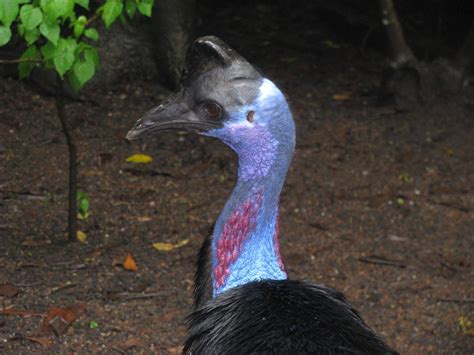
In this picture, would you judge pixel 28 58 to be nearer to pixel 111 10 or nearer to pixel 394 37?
pixel 111 10

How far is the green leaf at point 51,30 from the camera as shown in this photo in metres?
3.49

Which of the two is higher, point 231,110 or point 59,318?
point 231,110

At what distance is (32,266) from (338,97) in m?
2.76

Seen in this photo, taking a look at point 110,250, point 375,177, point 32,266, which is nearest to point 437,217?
point 375,177

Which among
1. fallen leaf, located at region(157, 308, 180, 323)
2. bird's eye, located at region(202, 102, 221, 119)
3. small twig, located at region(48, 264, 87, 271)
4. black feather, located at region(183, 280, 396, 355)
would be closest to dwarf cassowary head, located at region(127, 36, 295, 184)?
bird's eye, located at region(202, 102, 221, 119)

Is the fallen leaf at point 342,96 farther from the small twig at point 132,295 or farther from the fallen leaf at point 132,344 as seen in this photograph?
the fallen leaf at point 132,344

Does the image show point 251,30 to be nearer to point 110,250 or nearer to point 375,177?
point 375,177

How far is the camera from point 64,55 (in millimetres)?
3633

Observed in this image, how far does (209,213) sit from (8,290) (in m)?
1.22

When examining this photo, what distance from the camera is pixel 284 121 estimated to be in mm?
2754

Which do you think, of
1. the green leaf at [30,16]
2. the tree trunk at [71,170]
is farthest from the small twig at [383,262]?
the green leaf at [30,16]

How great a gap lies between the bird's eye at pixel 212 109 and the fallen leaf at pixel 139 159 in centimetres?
264

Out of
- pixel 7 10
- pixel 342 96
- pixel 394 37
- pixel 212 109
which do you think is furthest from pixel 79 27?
pixel 342 96

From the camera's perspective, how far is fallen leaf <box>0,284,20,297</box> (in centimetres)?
414
